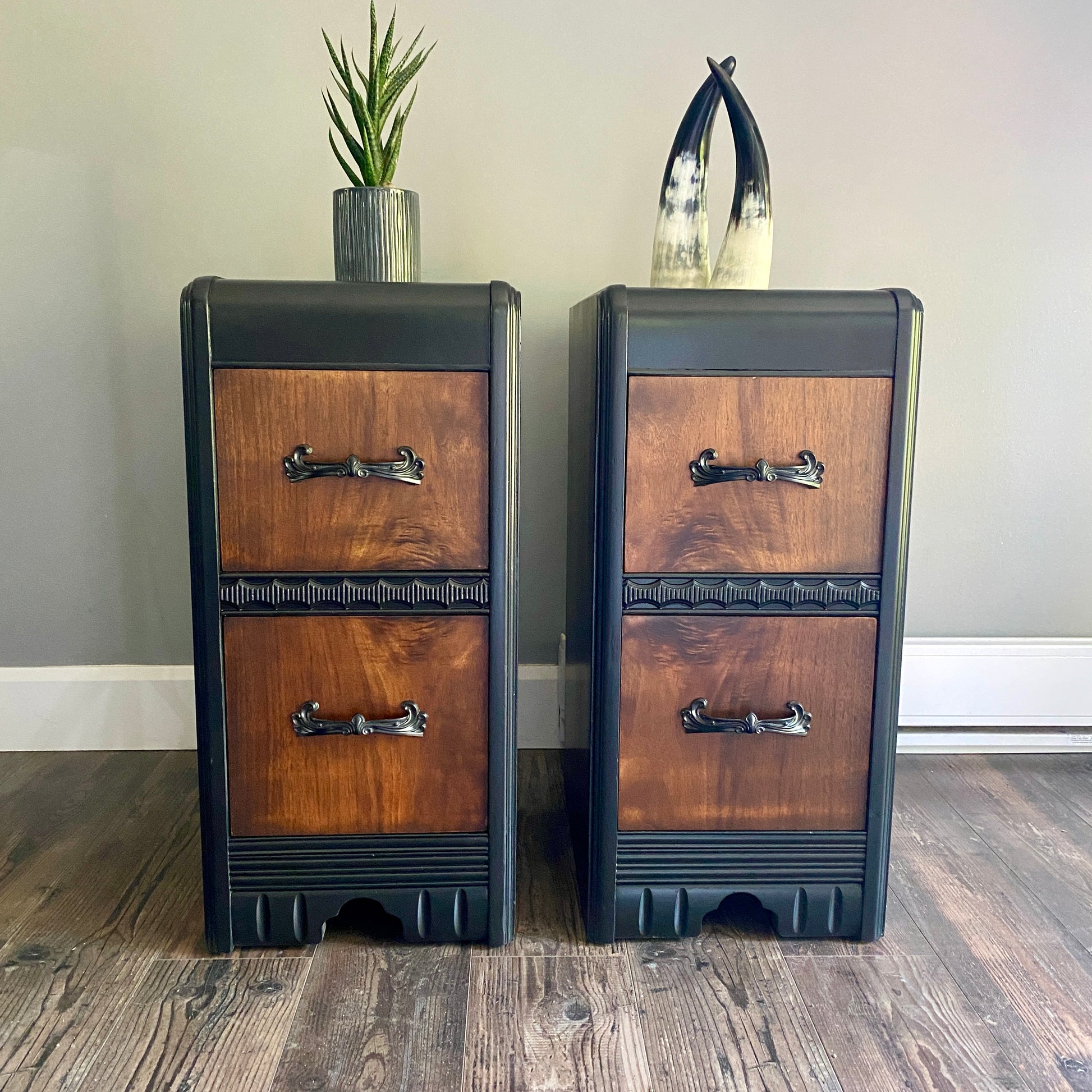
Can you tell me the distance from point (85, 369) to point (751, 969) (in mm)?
1401

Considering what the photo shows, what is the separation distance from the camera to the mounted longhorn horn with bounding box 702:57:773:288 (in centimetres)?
118

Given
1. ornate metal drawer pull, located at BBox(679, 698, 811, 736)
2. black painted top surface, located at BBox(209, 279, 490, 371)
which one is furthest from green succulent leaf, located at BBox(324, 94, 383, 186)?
ornate metal drawer pull, located at BBox(679, 698, 811, 736)

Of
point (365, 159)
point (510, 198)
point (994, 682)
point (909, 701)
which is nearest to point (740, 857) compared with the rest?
point (909, 701)

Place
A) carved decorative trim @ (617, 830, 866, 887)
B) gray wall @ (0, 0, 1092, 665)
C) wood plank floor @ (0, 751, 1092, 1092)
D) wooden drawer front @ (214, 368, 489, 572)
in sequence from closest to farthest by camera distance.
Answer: wood plank floor @ (0, 751, 1092, 1092) < wooden drawer front @ (214, 368, 489, 572) < carved decorative trim @ (617, 830, 866, 887) < gray wall @ (0, 0, 1092, 665)

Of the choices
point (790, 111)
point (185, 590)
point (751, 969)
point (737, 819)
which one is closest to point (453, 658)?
point (737, 819)

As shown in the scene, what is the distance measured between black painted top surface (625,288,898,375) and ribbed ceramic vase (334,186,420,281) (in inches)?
12.5

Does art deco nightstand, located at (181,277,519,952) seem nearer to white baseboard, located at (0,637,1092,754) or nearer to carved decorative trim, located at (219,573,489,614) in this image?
carved decorative trim, located at (219,573,489,614)

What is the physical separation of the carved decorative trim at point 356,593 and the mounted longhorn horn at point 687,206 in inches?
18.8

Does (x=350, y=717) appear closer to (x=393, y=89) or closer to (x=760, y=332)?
(x=760, y=332)

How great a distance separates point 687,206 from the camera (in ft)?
4.00

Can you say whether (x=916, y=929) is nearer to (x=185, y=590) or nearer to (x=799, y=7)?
(x=185, y=590)

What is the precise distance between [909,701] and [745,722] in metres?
0.77

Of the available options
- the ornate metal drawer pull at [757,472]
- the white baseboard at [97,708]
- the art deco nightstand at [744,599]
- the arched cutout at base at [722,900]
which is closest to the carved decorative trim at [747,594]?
the art deco nightstand at [744,599]

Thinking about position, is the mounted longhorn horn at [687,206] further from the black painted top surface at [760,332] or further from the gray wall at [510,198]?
the gray wall at [510,198]
